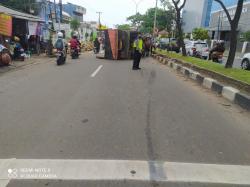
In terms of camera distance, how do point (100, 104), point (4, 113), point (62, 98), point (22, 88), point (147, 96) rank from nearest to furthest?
point (4, 113) → point (100, 104) → point (62, 98) → point (147, 96) → point (22, 88)

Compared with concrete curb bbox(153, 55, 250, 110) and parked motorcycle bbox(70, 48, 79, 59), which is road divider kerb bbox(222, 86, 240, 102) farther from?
parked motorcycle bbox(70, 48, 79, 59)

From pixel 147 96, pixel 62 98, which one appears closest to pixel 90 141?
pixel 62 98

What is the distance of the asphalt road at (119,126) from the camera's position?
14.4 feet

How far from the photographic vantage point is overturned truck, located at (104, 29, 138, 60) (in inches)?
870

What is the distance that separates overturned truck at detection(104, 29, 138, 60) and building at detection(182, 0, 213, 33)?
48.5 metres

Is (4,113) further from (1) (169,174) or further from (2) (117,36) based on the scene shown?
(2) (117,36)

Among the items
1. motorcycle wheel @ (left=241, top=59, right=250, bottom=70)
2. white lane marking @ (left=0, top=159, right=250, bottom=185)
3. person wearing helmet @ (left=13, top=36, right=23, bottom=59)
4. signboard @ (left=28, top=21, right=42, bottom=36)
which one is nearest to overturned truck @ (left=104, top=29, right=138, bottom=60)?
signboard @ (left=28, top=21, right=42, bottom=36)

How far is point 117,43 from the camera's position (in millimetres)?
22219

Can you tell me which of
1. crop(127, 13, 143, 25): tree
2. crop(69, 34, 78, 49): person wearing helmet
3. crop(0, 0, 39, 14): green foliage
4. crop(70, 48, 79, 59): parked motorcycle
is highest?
crop(127, 13, 143, 25): tree

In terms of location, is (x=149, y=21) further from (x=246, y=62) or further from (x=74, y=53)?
(x=246, y=62)

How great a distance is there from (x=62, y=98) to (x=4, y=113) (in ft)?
6.00

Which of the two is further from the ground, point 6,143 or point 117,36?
point 117,36

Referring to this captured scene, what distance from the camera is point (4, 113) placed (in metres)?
6.43

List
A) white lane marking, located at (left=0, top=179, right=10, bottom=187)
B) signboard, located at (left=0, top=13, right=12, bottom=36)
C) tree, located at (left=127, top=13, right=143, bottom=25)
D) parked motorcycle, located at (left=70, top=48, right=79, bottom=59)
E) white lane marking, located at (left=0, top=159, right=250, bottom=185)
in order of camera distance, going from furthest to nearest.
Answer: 1. tree, located at (left=127, top=13, right=143, bottom=25)
2. parked motorcycle, located at (left=70, top=48, right=79, bottom=59)
3. signboard, located at (left=0, top=13, right=12, bottom=36)
4. white lane marking, located at (left=0, top=159, right=250, bottom=185)
5. white lane marking, located at (left=0, top=179, right=10, bottom=187)
